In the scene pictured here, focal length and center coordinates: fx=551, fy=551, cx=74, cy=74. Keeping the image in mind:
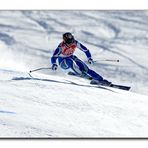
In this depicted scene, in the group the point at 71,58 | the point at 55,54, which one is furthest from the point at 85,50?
the point at 55,54

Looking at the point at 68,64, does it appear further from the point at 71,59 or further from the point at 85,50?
the point at 85,50

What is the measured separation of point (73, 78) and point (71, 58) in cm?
16

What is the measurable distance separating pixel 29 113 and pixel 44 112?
0.11m

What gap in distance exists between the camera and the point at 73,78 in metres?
4.38

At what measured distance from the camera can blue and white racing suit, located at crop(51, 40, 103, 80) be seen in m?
4.37

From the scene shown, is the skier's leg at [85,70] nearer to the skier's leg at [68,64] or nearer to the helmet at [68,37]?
the skier's leg at [68,64]

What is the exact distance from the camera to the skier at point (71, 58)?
437cm

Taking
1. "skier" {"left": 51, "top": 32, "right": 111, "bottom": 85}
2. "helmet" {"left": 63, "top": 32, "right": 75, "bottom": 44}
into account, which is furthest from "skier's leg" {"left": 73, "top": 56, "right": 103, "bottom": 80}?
"helmet" {"left": 63, "top": 32, "right": 75, "bottom": 44}

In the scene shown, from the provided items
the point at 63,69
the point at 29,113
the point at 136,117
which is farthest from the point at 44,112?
the point at 136,117

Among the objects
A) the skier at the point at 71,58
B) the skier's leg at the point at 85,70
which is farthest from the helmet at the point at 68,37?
the skier's leg at the point at 85,70

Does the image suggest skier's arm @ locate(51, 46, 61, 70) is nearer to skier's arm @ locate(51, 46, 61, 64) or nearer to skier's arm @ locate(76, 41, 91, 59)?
skier's arm @ locate(51, 46, 61, 64)

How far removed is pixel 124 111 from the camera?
425 cm

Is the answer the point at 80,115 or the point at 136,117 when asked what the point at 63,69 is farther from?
the point at 136,117

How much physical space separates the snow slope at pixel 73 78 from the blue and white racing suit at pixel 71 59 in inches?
1.6
